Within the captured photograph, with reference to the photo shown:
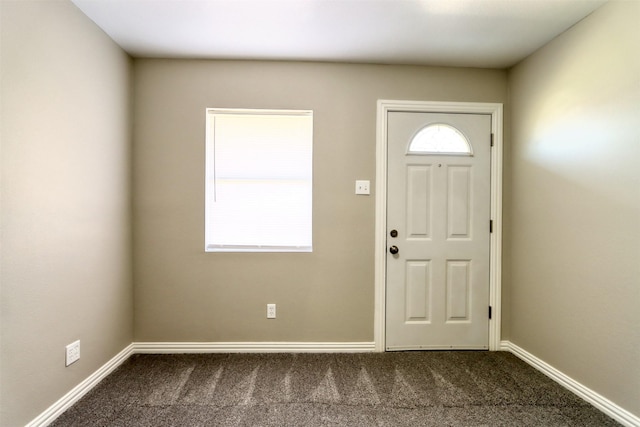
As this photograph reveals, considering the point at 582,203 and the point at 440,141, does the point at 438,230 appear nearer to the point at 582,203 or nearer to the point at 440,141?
the point at 440,141

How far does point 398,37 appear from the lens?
2291mm

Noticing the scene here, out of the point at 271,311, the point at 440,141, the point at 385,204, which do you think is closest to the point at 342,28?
the point at 440,141

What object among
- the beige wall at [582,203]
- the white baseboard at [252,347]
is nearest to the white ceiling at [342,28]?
the beige wall at [582,203]

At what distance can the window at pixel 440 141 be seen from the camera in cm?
275

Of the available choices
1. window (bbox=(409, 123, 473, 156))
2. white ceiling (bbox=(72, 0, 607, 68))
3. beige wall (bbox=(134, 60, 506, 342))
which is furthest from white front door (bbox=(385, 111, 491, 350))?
white ceiling (bbox=(72, 0, 607, 68))

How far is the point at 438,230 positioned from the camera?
9.04 ft

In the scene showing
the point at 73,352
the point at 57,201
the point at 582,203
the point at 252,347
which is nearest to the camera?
the point at 57,201

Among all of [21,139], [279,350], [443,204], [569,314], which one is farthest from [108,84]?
[569,314]

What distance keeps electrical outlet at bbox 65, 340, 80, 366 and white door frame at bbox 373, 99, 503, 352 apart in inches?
83.6

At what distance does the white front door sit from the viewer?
273cm

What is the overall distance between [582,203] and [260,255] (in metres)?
2.34

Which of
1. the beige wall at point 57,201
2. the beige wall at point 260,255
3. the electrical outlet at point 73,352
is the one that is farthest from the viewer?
the beige wall at point 260,255

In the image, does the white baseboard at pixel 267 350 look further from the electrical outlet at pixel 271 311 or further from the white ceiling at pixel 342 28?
the white ceiling at pixel 342 28

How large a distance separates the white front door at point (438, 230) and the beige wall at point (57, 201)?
217 cm
